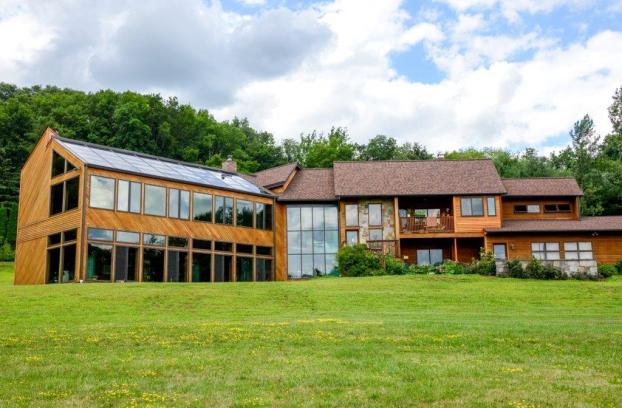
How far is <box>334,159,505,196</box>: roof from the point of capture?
1492 inches

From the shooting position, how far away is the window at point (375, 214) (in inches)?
1503

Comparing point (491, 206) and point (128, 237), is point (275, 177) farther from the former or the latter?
point (491, 206)

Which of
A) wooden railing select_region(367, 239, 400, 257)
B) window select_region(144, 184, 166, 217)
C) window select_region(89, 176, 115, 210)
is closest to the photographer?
window select_region(89, 176, 115, 210)

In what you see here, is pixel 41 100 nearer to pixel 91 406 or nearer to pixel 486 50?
pixel 486 50

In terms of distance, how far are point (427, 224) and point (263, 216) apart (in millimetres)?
9004

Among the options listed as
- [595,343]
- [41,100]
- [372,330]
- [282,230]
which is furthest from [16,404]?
[41,100]

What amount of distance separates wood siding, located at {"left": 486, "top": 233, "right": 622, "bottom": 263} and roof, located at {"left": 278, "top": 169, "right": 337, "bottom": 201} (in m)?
9.29

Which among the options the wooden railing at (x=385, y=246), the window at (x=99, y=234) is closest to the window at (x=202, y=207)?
the window at (x=99, y=234)

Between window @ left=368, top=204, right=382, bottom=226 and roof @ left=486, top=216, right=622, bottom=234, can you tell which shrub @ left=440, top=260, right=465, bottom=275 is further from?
window @ left=368, top=204, right=382, bottom=226

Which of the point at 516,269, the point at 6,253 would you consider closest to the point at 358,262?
the point at 516,269

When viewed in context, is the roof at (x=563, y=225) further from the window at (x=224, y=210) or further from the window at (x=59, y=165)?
the window at (x=59, y=165)

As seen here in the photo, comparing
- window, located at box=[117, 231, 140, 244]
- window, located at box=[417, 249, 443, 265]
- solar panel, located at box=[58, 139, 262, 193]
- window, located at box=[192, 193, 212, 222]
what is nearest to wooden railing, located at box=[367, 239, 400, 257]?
window, located at box=[417, 249, 443, 265]

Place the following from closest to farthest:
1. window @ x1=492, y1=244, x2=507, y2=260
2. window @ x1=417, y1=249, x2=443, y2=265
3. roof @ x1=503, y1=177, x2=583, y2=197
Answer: window @ x1=492, y1=244, x2=507, y2=260 < roof @ x1=503, y1=177, x2=583, y2=197 < window @ x1=417, y1=249, x2=443, y2=265

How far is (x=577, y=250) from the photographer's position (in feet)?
119
